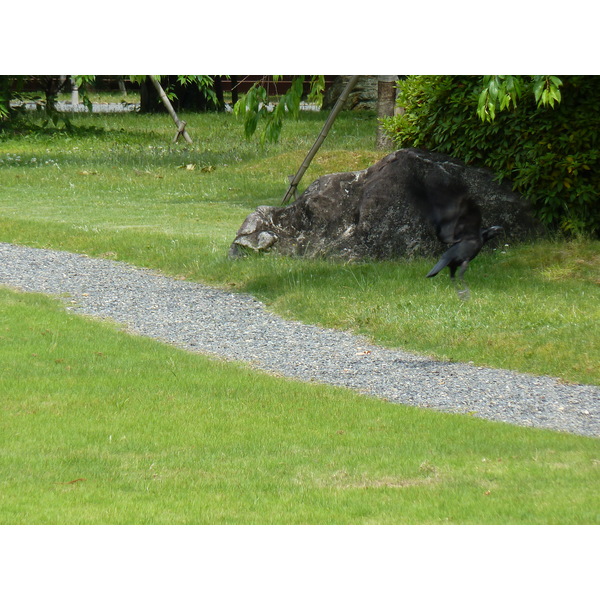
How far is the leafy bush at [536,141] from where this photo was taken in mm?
11500

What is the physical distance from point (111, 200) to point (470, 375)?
489 inches

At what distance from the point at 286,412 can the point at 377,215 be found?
613 centimetres

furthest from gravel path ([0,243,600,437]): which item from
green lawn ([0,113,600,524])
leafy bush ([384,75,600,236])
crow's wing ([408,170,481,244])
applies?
leafy bush ([384,75,600,236])

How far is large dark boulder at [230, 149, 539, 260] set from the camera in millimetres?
12219

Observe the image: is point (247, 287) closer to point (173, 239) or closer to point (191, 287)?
point (191, 287)

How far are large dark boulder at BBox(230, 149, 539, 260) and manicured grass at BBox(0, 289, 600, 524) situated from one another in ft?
15.6

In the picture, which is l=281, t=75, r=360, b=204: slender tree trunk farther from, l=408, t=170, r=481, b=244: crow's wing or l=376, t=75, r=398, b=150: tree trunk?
l=376, t=75, r=398, b=150: tree trunk

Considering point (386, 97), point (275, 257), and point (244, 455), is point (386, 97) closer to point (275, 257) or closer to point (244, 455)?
point (275, 257)

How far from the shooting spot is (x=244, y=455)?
5.78m

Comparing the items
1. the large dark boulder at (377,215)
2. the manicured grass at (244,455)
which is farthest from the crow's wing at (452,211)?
the large dark boulder at (377,215)

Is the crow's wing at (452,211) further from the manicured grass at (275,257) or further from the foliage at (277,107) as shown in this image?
the foliage at (277,107)

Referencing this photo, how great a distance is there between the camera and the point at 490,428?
21.2 ft

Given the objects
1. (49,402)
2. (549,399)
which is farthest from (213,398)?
(549,399)

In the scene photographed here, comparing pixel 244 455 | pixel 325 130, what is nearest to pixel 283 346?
pixel 244 455
